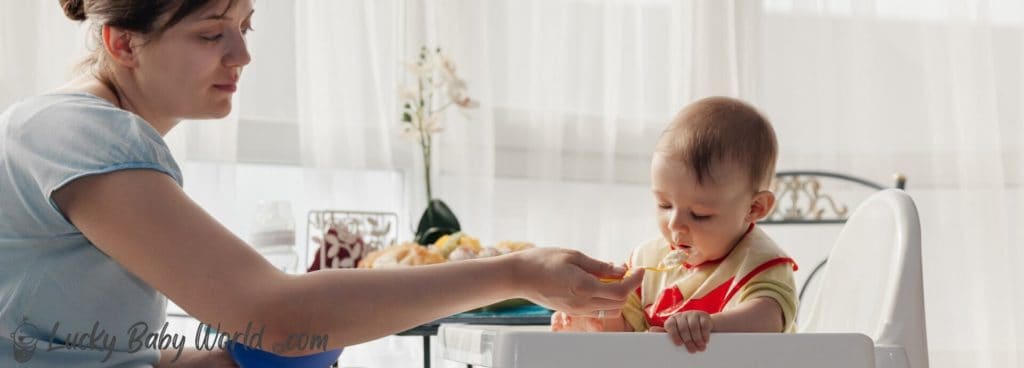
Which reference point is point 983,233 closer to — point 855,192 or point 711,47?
point 855,192

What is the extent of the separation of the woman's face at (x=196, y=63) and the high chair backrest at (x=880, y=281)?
2.40 feet

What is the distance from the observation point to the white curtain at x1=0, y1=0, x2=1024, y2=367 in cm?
262

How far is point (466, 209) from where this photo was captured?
9.01 feet

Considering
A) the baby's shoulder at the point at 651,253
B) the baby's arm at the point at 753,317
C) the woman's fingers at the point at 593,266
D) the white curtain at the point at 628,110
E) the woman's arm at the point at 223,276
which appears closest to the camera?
the woman's arm at the point at 223,276

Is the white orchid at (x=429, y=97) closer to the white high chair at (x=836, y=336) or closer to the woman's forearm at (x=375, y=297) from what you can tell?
the white high chair at (x=836, y=336)

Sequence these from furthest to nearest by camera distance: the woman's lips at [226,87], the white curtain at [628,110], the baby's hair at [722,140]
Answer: the white curtain at [628,110], the baby's hair at [722,140], the woman's lips at [226,87]

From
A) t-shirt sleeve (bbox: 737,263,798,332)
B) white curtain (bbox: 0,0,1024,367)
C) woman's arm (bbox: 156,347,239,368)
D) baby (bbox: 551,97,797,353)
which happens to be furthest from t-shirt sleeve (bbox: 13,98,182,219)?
white curtain (bbox: 0,0,1024,367)

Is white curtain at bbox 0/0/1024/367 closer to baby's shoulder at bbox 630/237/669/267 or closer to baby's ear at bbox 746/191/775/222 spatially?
baby's shoulder at bbox 630/237/669/267

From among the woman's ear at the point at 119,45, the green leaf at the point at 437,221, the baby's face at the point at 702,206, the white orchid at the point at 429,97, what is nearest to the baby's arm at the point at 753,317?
the baby's face at the point at 702,206

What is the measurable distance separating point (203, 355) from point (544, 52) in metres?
1.81

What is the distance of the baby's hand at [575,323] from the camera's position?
1.31 m

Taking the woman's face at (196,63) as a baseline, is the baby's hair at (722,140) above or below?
below

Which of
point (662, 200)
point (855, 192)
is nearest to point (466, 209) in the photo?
point (855, 192)

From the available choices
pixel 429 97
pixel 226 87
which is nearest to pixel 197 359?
pixel 226 87
